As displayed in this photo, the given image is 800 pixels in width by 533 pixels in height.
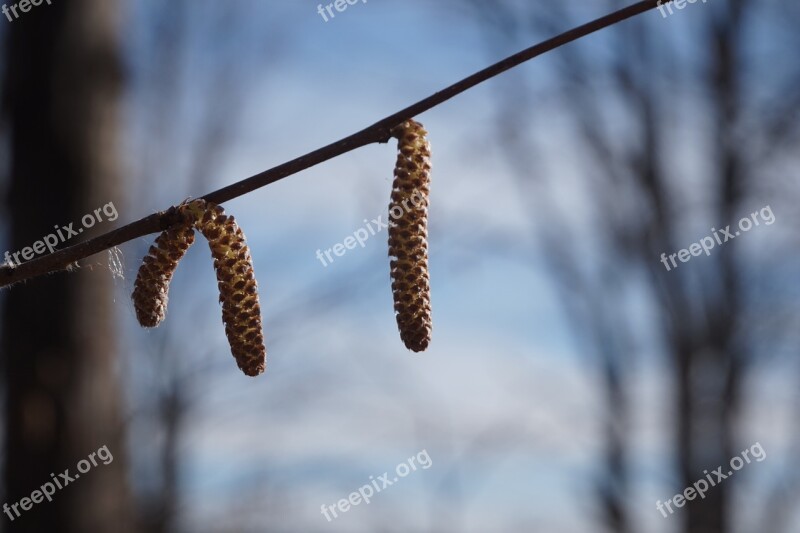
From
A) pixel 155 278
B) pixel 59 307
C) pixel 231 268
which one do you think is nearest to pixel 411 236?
pixel 231 268

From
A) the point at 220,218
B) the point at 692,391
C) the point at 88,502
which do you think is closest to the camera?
the point at 220,218

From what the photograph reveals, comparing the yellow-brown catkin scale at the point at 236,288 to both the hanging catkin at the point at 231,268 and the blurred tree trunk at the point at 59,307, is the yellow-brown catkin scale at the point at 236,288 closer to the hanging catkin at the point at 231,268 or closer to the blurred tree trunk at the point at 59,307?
the hanging catkin at the point at 231,268

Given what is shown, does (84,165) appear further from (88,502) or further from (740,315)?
(740,315)

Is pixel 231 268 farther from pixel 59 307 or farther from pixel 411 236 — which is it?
pixel 59 307

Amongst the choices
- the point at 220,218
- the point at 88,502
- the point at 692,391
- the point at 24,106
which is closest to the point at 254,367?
the point at 220,218

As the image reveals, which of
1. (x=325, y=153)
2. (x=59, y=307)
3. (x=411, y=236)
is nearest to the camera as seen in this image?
(x=325, y=153)

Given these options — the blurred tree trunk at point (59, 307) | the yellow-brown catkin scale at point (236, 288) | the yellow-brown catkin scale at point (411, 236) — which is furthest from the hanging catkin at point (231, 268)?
the blurred tree trunk at point (59, 307)

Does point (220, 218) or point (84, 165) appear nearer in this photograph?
point (220, 218)
